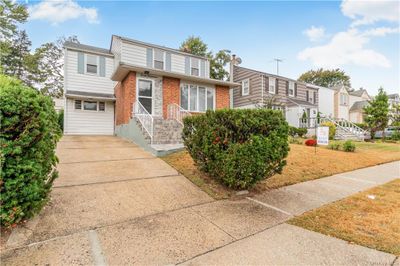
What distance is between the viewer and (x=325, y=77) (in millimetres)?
45469

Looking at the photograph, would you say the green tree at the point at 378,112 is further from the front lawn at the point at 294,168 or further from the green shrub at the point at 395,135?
the front lawn at the point at 294,168

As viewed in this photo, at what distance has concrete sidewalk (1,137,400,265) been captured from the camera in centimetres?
238

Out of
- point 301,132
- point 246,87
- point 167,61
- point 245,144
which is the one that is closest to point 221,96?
point 167,61

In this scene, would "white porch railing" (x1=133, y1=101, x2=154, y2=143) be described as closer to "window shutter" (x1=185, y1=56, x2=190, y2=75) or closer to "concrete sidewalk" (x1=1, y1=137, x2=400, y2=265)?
"concrete sidewalk" (x1=1, y1=137, x2=400, y2=265)

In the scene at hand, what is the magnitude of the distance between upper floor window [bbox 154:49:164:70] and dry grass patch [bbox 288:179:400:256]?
14360 millimetres

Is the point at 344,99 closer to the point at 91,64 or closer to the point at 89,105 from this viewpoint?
the point at 91,64

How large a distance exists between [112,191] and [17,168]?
6.50 ft

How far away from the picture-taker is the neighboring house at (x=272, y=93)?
65.8 ft

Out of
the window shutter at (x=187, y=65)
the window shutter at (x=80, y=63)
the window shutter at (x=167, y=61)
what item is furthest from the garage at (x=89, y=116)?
the window shutter at (x=187, y=65)

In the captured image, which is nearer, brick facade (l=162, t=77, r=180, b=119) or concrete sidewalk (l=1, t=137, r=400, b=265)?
concrete sidewalk (l=1, t=137, r=400, b=265)

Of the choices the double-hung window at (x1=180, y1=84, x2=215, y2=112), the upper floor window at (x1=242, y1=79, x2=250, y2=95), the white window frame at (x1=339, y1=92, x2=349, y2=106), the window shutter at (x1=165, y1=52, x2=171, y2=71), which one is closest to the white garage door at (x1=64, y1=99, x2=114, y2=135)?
the window shutter at (x1=165, y1=52, x2=171, y2=71)

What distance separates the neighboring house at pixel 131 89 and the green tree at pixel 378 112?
48.2 feet

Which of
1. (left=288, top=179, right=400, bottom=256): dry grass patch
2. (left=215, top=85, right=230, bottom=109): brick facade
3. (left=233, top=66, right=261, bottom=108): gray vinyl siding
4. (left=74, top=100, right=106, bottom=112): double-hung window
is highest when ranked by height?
(left=233, top=66, right=261, bottom=108): gray vinyl siding

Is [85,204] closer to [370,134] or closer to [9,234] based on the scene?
[9,234]
